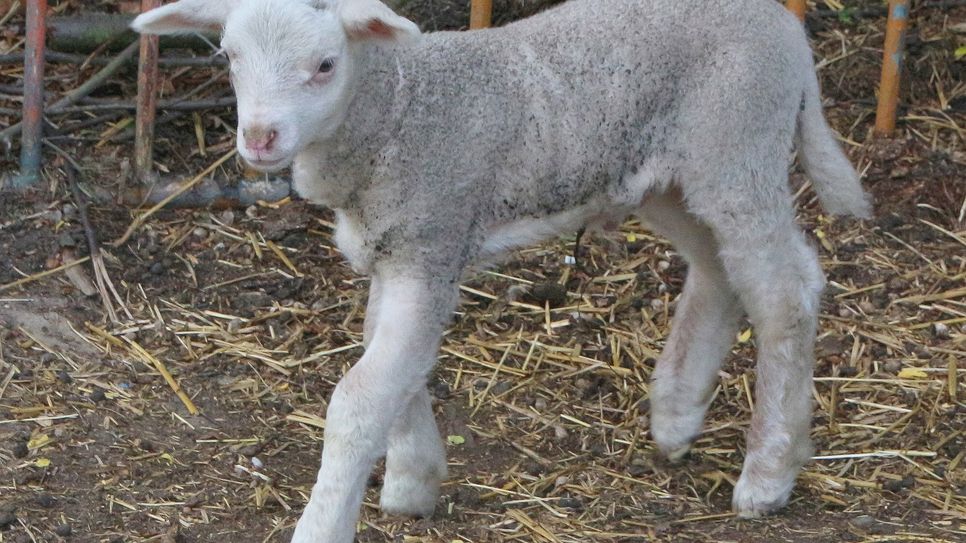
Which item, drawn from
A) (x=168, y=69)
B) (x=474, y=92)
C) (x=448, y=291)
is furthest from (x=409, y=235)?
(x=168, y=69)

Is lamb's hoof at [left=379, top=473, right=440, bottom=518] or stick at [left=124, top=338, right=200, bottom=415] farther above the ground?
lamb's hoof at [left=379, top=473, right=440, bottom=518]

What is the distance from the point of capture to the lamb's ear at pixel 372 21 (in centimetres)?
394

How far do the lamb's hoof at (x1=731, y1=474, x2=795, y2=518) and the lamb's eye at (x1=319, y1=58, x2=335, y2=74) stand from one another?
1927 millimetres

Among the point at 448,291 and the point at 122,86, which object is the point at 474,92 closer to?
the point at 448,291

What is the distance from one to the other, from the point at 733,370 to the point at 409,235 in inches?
77.4

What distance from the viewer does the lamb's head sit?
12.5 feet

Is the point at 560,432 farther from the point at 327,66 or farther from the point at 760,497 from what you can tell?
the point at 327,66

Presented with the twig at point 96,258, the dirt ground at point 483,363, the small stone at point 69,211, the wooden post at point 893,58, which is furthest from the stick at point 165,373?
the wooden post at point 893,58

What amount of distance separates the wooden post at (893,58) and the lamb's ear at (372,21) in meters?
3.26

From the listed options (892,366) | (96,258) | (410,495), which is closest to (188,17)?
(410,495)

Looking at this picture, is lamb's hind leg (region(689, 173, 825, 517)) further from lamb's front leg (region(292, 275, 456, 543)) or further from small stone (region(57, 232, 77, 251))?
small stone (region(57, 232, 77, 251))

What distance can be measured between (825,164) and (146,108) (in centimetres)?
293

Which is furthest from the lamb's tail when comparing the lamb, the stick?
the stick

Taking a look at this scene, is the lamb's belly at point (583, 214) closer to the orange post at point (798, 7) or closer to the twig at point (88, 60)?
the orange post at point (798, 7)
